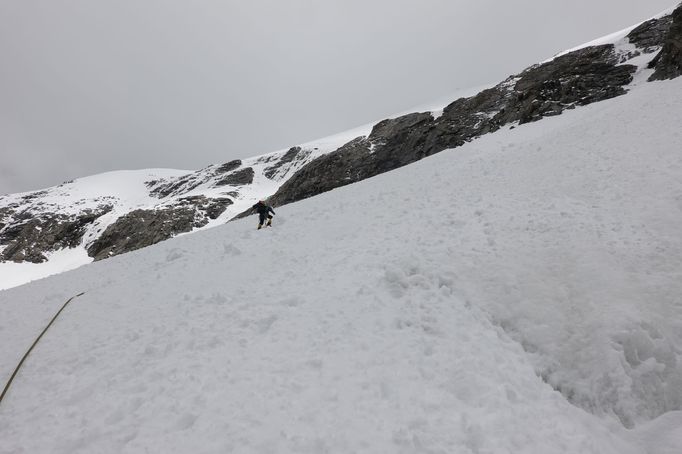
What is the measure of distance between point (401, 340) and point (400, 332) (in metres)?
0.26

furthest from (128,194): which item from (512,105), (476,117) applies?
(512,105)

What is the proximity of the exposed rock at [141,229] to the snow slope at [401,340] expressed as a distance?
6648 cm

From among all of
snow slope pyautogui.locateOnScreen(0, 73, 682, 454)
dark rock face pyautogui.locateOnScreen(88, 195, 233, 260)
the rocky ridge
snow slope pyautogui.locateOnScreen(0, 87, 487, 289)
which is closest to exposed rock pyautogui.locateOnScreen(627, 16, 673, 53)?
the rocky ridge

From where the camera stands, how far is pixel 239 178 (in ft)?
365

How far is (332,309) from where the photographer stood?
8477mm

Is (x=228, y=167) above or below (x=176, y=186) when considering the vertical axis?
above

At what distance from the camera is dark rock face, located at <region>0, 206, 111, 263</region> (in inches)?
3497

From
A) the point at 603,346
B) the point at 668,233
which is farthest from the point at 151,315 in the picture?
the point at 668,233

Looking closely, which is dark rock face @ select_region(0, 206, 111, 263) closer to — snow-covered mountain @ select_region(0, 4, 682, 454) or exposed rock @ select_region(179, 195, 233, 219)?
exposed rock @ select_region(179, 195, 233, 219)

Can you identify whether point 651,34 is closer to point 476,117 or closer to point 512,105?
point 512,105

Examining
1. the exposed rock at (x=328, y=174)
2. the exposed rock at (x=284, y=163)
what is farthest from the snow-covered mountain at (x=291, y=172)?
the exposed rock at (x=284, y=163)

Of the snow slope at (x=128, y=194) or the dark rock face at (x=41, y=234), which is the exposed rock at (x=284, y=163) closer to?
the snow slope at (x=128, y=194)

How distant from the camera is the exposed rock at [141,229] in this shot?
246 ft

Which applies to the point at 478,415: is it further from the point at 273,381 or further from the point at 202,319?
the point at 202,319
